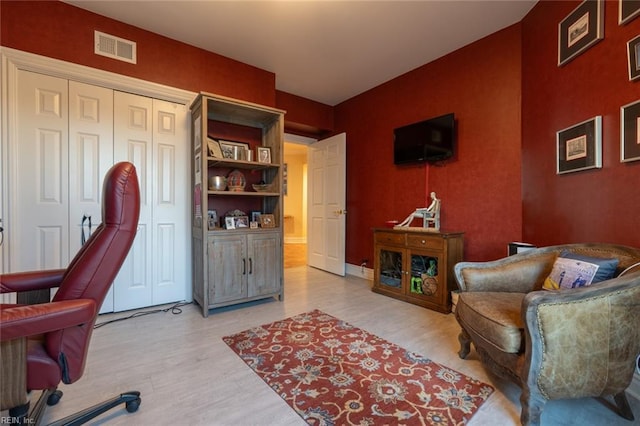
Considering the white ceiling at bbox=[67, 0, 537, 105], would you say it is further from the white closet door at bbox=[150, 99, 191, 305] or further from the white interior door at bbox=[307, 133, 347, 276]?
the white interior door at bbox=[307, 133, 347, 276]

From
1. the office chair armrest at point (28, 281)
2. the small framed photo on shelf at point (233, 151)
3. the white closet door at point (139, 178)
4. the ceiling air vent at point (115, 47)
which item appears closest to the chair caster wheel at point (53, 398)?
the office chair armrest at point (28, 281)

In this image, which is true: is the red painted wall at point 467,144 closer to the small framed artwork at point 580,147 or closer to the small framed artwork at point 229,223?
the small framed artwork at point 580,147

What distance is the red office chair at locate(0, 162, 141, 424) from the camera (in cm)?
96

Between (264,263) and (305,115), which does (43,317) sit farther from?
(305,115)

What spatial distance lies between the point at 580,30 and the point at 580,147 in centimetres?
83

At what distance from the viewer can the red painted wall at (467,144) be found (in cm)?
277

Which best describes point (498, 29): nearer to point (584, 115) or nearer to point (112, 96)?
point (584, 115)

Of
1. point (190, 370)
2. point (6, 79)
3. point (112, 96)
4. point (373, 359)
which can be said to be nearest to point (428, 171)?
point (373, 359)

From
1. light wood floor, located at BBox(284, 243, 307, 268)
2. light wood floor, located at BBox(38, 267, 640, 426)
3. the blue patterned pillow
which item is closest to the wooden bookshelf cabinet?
light wood floor, located at BBox(38, 267, 640, 426)

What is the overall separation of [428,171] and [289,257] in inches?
143

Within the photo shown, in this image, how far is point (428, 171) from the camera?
3457 mm

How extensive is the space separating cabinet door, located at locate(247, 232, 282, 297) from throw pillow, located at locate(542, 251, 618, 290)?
2.32 meters

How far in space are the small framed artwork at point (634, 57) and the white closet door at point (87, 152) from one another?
3.90 metres

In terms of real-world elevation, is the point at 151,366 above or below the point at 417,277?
below
